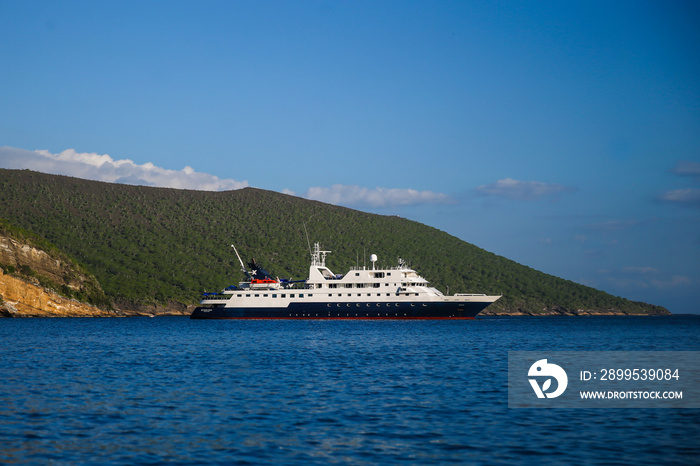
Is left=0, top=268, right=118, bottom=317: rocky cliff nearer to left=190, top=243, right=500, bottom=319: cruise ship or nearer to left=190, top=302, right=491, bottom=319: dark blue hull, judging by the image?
left=190, top=243, right=500, bottom=319: cruise ship

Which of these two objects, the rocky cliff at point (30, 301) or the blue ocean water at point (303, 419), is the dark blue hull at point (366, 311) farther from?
the blue ocean water at point (303, 419)

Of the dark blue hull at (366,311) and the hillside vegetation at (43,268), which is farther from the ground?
the hillside vegetation at (43,268)

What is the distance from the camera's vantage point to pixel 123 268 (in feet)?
439

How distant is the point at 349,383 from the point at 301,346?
69.0 ft

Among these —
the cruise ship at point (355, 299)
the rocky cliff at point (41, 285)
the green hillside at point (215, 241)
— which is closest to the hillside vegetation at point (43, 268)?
the rocky cliff at point (41, 285)

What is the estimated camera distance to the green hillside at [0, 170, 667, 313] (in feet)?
449

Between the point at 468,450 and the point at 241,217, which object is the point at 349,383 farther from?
the point at 241,217

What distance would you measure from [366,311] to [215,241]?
266 feet

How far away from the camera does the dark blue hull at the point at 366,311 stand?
295ft

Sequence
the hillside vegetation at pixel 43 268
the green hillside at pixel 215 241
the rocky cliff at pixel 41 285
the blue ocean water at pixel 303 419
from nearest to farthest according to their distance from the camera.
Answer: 1. the blue ocean water at pixel 303 419
2. the rocky cliff at pixel 41 285
3. the hillside vegetation at pixel 43 268
4. the green hillside at pixel 215 241

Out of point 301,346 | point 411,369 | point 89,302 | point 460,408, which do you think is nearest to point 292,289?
point 89,302

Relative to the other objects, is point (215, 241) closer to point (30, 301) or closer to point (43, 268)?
point (43, 268)

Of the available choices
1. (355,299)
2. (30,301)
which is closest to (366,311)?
(355,299)

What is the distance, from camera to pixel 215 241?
16288cm
